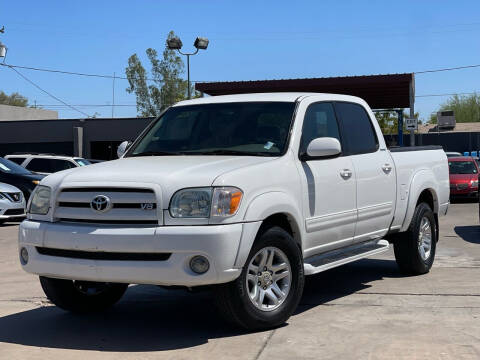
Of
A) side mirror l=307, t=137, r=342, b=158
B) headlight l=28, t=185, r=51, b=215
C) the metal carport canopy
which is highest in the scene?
the metal carport canopy

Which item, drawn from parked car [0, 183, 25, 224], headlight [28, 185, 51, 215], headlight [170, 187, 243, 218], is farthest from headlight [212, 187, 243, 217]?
parked car [0, 183, 25, 224]

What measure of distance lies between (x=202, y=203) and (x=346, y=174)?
2064 millimetres

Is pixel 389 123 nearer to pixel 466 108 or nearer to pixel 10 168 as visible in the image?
pixel 466 108

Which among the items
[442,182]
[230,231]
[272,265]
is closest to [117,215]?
[230,231]

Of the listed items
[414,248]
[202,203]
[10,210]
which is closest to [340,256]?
[414,248]

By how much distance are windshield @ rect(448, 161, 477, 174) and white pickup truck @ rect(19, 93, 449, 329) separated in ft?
58.5

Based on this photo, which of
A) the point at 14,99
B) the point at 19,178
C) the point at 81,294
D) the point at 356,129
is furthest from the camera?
the point at 14,99

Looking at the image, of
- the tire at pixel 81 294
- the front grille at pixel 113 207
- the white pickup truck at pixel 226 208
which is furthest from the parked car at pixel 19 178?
the front grille at pixel 113 207

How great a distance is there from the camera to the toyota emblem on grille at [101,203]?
579 centimetres

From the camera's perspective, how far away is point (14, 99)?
11950cm

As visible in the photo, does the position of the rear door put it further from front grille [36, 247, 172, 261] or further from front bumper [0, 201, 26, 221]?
front bumper [0, 201, 26, 221]

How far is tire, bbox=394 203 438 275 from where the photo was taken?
8703mm

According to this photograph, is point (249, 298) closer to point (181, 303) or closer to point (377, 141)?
point (181, 303)

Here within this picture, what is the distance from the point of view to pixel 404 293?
7.71 meters
